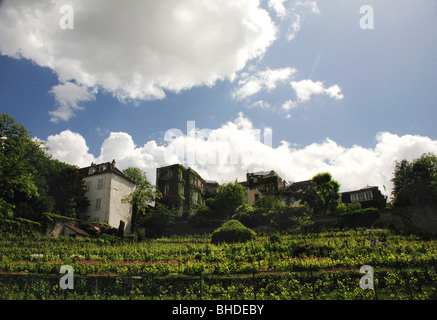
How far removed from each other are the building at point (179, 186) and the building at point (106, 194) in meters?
6.57

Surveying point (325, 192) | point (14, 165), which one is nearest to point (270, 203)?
point (325, 192)

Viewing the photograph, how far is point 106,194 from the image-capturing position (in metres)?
43.5

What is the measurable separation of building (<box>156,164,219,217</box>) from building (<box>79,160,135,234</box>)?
657 cm

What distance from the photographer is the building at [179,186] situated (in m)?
49.5

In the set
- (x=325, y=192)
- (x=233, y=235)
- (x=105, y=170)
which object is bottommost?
(x=233, y=235)

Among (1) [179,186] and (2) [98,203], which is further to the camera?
(1) [179,186]

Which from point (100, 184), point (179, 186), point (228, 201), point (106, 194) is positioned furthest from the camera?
point (179, 186)

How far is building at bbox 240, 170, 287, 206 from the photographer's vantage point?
5838 centimetres

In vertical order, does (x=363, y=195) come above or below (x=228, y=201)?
above

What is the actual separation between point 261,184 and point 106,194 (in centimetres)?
3166

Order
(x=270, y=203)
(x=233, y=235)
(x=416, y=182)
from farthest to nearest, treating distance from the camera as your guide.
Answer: (x=270, y=203) < (x=416, y=182) < (x=233, y=235)

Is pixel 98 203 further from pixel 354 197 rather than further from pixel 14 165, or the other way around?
pixel 354 197
